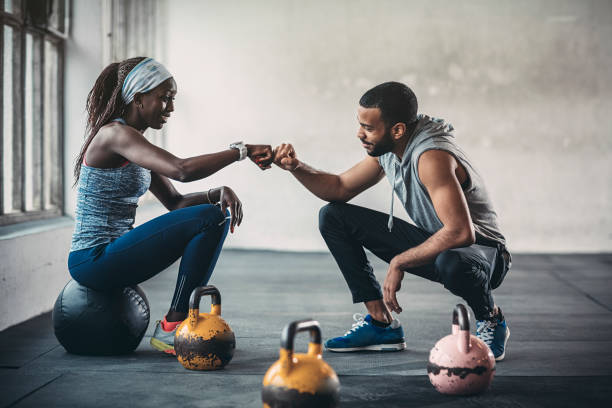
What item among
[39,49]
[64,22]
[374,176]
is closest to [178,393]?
[374,176]

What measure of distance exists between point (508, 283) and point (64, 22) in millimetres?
3408

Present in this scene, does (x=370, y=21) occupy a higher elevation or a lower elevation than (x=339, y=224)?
higher

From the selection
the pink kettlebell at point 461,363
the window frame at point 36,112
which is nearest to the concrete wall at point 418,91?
the window frame at point 36,112

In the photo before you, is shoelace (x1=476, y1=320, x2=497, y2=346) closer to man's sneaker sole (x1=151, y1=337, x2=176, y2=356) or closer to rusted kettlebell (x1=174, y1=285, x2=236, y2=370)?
rusted kettlebell (x1=174, y1=285, x2=236, y2=370)

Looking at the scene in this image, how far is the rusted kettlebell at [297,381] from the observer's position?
1.66m

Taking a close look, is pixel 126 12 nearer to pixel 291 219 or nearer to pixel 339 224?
pixel 291 219

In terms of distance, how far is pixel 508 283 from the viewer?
15.2 feet

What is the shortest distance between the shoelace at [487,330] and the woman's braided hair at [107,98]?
1.62 meters

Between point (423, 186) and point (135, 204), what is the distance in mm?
1141

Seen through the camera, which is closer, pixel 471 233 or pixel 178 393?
pixel 178 393

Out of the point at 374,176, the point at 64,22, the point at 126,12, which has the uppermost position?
the point at 126,12

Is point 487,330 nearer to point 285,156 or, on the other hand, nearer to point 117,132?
point 285,156

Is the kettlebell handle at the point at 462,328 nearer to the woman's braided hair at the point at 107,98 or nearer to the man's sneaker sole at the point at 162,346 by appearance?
the man's sneaker sole at the point at 162,346

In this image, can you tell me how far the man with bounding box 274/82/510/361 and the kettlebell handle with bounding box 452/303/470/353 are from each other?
282 mm
